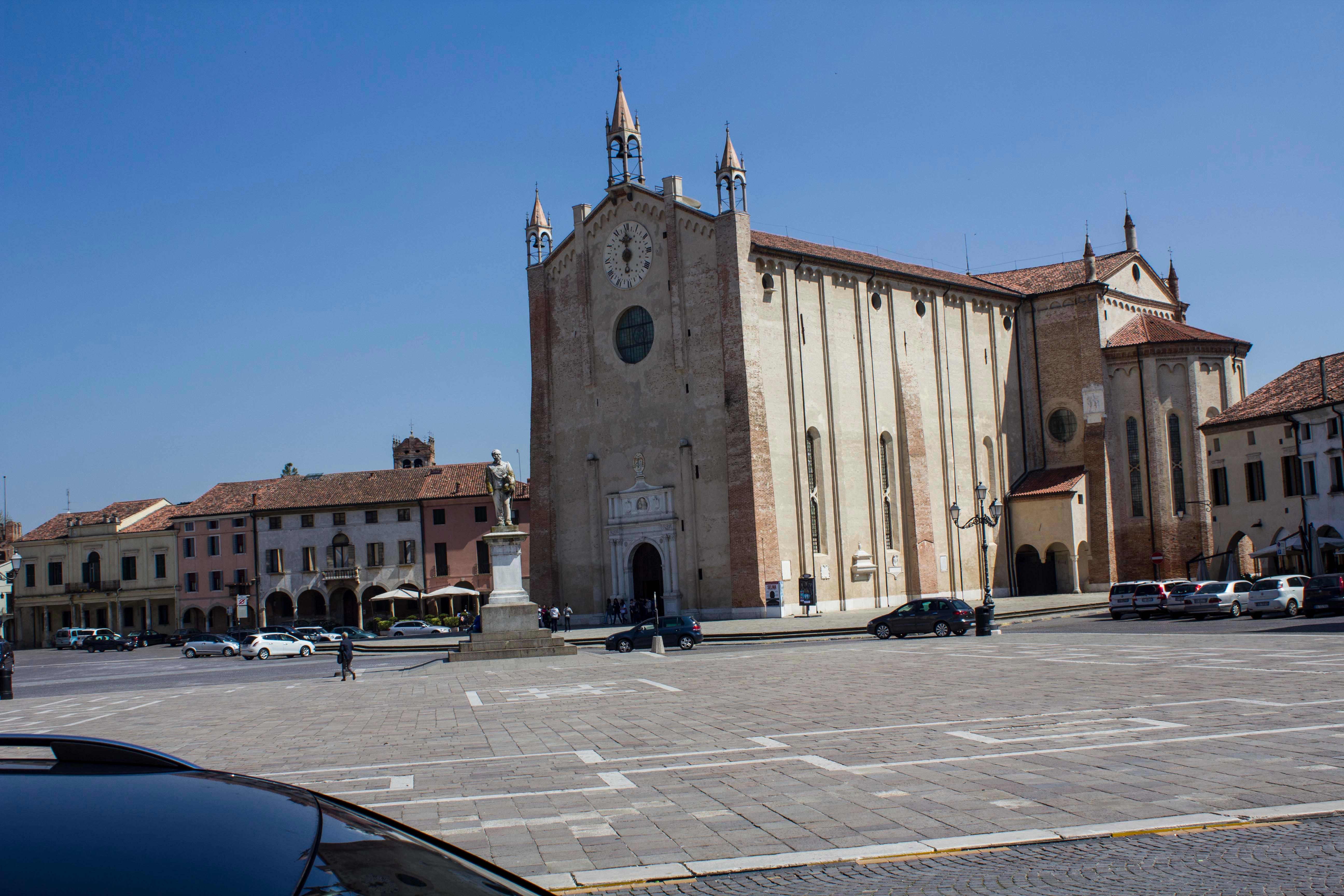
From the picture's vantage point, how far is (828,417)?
49.5m

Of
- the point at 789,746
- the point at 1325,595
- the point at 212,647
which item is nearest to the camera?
the point at 789,746

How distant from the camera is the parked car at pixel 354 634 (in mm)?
53281

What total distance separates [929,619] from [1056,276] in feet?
107

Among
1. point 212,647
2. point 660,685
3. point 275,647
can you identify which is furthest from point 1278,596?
point 212,647

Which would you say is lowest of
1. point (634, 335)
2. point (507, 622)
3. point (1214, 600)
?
point (1214, 600)

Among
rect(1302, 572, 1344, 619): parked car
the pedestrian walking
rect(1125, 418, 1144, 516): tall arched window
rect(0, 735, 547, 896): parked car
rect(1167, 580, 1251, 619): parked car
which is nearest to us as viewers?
rect(0, 735, 547, 896): parked car

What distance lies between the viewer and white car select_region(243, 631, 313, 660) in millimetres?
47781

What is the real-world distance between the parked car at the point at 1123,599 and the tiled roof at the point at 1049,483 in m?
13.9

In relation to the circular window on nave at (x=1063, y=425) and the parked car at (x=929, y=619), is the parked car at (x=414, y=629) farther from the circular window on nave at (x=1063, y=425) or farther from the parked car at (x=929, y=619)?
the circular window on nave at (x=1063, y=425)

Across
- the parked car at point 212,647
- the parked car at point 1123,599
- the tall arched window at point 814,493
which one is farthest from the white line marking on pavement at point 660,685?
the parked car at point 212,647

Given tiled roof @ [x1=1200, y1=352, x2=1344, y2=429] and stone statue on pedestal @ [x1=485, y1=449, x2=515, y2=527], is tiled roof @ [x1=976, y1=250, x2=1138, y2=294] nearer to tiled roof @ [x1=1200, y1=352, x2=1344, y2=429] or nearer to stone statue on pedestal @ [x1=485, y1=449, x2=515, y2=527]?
tiled roof @ [x1=1200, y1=352, x2=1344, y2=429]

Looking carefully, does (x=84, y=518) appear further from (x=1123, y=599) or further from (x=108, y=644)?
(x=1123, y=599)

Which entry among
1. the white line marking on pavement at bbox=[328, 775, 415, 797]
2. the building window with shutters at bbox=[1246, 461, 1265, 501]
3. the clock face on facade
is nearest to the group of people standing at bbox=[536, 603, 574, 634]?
the clock face on facade

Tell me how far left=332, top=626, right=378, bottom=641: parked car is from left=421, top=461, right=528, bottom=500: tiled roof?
41.0ft
